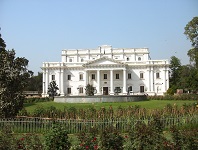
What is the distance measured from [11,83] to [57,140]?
26.1 feet

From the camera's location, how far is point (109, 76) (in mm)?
52438

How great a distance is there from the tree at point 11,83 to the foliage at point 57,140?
7221 millimetres

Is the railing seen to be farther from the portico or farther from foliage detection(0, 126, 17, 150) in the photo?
the portico

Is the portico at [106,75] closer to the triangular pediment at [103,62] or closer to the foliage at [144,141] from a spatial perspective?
the triangular pediment at [103,62]

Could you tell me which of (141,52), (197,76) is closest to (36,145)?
(197,76)

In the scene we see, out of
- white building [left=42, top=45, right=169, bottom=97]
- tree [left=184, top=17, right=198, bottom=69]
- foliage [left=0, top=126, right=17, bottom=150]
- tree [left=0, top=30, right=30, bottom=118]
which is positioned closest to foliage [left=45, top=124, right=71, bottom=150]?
foliage [left=0, top=126, right=17, bottom=150]

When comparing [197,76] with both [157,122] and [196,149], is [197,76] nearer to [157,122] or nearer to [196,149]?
[157,122]

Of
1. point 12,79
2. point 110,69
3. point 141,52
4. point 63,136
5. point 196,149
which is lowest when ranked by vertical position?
point 196,149

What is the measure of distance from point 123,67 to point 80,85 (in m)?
10.5

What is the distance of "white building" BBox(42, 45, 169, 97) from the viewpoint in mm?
50625

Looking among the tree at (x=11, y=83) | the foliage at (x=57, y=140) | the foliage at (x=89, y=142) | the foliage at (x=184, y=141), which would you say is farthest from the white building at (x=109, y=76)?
the foliage at (x=57, y=140)

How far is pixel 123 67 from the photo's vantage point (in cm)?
5044

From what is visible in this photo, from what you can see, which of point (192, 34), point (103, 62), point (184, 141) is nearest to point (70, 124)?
point (184, 141)

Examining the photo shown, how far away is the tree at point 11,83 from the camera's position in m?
13.1
